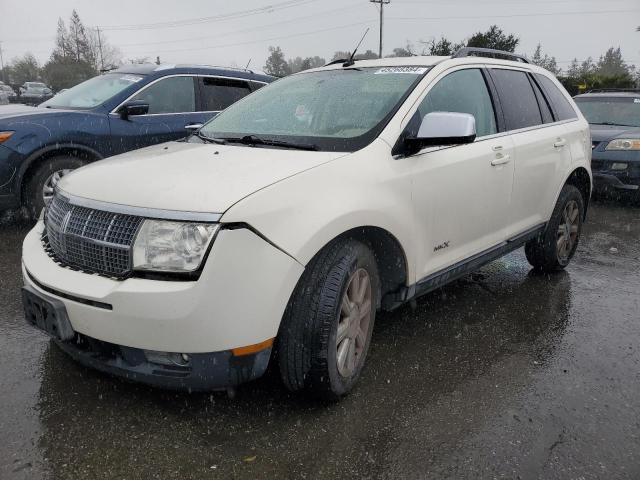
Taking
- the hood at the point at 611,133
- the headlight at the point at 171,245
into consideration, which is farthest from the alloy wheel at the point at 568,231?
the hood at the point at 611,133

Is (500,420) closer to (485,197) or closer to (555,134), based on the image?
(485,197)

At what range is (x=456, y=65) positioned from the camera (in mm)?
3461

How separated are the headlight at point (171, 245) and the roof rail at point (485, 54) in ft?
8.01

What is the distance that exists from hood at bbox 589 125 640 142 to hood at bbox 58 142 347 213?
22.4 feet

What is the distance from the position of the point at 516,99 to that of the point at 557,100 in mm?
841

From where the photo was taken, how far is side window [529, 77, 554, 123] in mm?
4289

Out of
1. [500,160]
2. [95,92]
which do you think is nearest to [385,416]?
[500,160]

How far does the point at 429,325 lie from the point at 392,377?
2.58 feet

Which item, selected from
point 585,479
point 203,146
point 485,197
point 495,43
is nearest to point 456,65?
point 485,197

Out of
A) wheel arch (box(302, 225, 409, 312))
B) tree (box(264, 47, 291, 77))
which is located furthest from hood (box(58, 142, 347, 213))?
tree (box(264, 47, 291, 77))

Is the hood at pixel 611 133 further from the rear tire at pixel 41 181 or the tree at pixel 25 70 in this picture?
the tree at pixel 25 70

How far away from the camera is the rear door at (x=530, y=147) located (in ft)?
12.5

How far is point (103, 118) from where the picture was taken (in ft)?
18.9

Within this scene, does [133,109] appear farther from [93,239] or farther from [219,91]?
[93,239]
